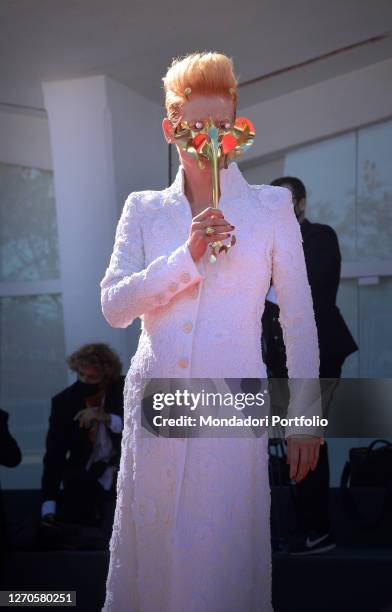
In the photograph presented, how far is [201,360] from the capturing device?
2.23m

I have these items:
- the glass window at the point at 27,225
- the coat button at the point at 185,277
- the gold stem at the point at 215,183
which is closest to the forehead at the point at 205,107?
the gold stem at the point at 215,183

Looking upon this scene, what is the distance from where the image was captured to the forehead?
2.24m

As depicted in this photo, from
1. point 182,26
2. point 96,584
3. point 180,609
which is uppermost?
point 182,26

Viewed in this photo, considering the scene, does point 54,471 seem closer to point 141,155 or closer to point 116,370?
point 116,370

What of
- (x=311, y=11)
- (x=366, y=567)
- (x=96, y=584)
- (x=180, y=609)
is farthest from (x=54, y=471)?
(x=180, y=609)

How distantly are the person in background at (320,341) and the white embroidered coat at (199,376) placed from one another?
2014mm

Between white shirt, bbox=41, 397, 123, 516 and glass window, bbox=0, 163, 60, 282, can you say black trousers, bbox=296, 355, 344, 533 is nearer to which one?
white shirt, bbox=41, 397, 123, 516

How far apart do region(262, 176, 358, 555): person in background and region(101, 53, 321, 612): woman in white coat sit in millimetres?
2015

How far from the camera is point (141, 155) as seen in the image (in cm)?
610

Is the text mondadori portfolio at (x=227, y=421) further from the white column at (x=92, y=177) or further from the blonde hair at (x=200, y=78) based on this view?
the white column at (x=92, y=177)

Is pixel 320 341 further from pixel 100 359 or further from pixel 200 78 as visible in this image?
pixel 200 78

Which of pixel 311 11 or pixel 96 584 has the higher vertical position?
pixel 311 11

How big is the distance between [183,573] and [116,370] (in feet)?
10.3

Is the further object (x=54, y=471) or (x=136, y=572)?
(x=54, y=471)
